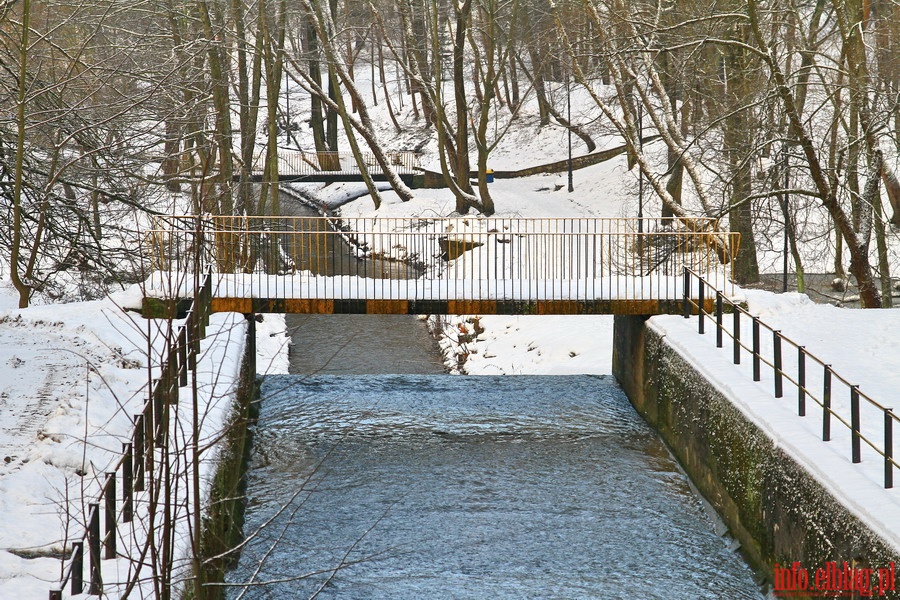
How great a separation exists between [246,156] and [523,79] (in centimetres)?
3314

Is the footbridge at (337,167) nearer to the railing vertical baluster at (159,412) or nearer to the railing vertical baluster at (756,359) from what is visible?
the railing vertical baluster at (756,359)

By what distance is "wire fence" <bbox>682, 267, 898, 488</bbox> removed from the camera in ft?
28.1

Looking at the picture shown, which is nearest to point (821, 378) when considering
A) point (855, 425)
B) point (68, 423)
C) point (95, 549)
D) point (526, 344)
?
point (855, 425)

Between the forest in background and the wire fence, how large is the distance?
83.7 inches

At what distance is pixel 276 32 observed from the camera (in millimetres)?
29016

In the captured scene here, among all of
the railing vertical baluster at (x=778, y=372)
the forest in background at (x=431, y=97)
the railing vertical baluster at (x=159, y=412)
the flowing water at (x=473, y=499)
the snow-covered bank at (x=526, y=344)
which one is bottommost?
the flowing water at (x=473, y=499)

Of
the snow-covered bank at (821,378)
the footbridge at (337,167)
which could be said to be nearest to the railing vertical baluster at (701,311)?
the snow-covered bank at (821,378)

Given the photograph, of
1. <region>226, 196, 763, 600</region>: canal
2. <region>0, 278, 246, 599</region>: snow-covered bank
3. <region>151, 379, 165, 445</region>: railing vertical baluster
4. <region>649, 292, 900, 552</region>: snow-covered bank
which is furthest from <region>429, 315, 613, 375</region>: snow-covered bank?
<region>151, 379, 165, 445</region>: railing vertical baluster

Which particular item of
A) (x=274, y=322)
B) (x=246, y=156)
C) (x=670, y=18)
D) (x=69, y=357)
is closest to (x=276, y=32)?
(x=246, y=156)

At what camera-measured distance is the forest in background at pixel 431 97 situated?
42.8 ft

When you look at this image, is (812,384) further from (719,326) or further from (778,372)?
(719,326)

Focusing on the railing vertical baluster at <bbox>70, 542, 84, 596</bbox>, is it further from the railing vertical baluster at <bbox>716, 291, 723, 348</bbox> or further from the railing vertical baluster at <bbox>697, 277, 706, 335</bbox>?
the railing vertical baluster at <bbox>697, 277, 706, 335</bbox>

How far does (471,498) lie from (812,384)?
4.11 m

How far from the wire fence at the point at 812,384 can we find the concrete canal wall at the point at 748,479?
533 millimetres
